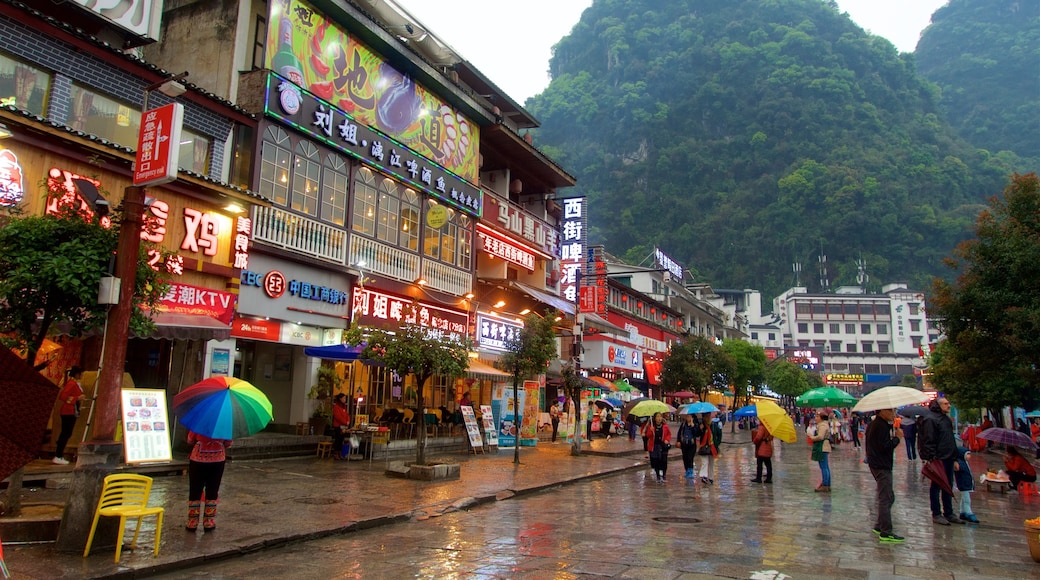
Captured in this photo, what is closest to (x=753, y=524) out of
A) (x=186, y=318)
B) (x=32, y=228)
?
(x=32, y=228)

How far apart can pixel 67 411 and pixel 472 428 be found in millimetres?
11433

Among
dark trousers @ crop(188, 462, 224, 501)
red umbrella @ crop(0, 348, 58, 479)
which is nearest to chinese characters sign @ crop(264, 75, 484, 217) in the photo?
dark trousers @ crop(188, 462, 224, 501)

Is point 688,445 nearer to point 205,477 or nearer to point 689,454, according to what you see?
point 689,454

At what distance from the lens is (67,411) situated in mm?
11977

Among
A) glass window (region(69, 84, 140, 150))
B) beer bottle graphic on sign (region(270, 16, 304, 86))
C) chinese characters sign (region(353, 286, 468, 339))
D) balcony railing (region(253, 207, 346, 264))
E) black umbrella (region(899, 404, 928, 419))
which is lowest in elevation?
black umbrella (region(899, 404, 928, 419))

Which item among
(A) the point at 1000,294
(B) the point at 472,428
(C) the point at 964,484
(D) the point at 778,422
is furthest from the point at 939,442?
(B) the point at 472,428

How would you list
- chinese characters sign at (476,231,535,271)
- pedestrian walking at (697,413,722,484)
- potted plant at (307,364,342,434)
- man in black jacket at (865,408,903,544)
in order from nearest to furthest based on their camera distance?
man in black jacket at (865,408,903,544)
pedestrian walking at (697,413,722,484)
potted plant at (307,364,342,434)
chinese characters sign at (476,231,535,271)

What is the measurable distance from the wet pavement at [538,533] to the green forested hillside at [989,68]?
14864 centimetres

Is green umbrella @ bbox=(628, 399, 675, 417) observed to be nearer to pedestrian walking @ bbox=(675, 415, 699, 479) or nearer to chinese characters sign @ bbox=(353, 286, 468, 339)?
pedestrian walking @ bbox=(675, 415, 699, 479)

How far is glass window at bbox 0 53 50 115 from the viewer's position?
12.0 m

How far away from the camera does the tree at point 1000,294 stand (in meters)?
16.0

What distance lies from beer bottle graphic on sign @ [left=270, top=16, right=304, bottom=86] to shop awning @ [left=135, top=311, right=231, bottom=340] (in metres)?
7.09

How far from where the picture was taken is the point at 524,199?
32000 mm

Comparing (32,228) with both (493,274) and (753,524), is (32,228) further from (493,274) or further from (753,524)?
(493,274)
